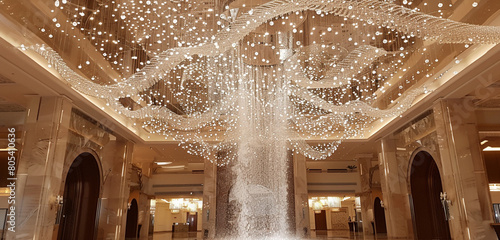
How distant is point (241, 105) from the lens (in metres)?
7.30

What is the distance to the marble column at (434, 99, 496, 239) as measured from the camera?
7.04 m

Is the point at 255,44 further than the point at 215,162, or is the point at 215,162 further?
the point at 215,162

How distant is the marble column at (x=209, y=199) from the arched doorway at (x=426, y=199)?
21.2ft

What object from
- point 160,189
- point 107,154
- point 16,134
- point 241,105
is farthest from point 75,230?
point 160,189

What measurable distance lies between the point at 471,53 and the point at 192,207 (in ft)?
65.4

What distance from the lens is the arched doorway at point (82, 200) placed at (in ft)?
31.8

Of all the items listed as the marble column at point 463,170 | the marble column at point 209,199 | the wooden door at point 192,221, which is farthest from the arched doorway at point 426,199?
the wooden door at point 192,221

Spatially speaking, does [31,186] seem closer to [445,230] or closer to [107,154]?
[107,154]

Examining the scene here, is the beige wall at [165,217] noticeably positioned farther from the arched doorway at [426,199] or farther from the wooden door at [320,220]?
the arched doorway at [426,199]

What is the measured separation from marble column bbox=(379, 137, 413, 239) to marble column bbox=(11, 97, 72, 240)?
338 inches

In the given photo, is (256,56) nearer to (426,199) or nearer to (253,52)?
(253,52)

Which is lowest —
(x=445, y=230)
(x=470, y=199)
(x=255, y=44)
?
(x=445, y=230)

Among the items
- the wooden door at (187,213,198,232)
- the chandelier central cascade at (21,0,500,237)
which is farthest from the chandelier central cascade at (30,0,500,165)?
the wooden door at (187,213,198,232)

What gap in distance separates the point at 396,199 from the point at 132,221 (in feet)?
33.3
